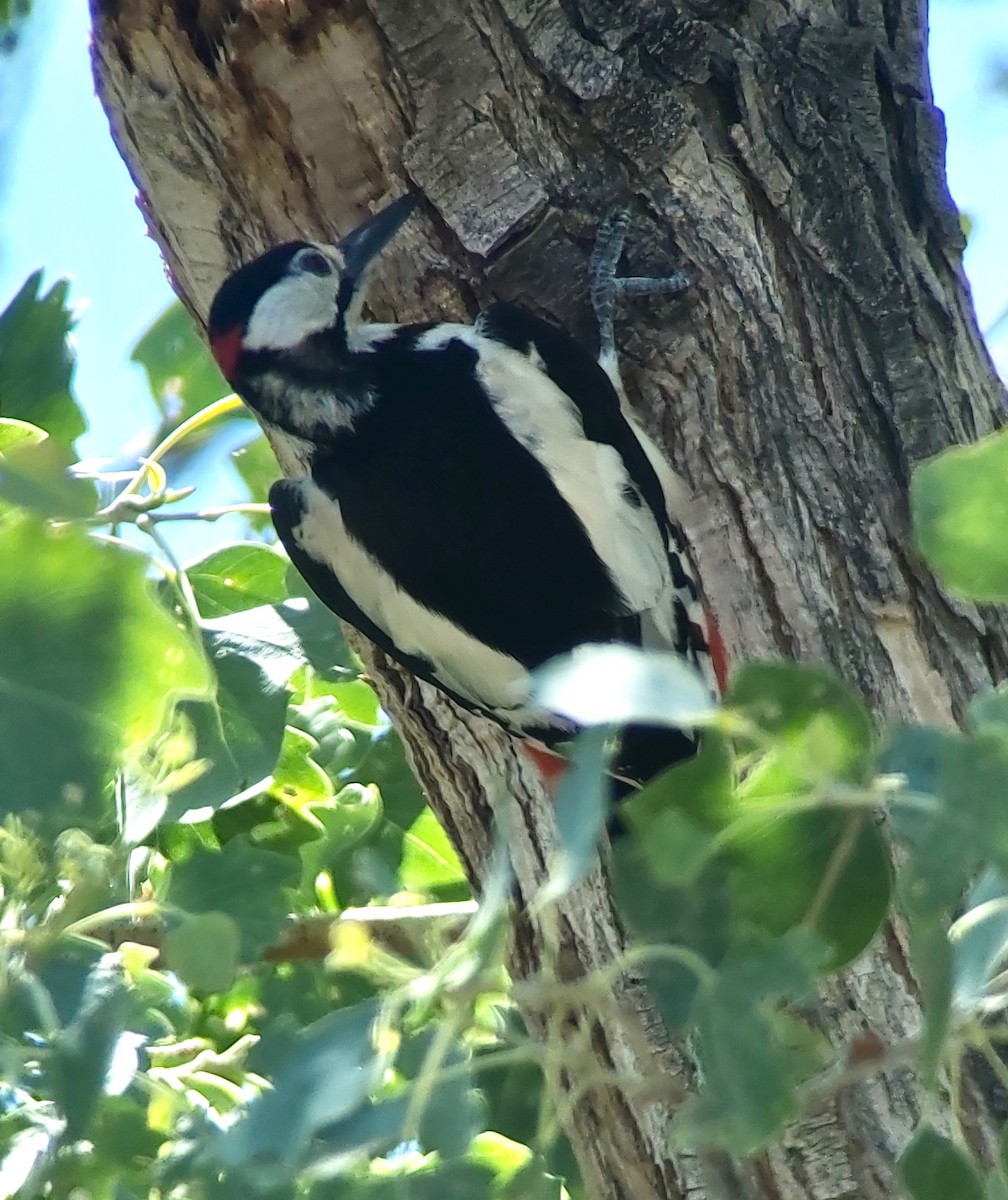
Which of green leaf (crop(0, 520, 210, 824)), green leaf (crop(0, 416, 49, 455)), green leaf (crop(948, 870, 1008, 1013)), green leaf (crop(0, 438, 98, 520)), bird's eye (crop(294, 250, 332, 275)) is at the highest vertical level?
bird's eye (crop(294, 250, 332, 275))

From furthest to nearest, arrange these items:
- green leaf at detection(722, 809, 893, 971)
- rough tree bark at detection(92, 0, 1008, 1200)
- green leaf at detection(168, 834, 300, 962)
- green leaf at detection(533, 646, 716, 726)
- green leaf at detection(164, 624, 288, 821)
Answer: rough tree bark at detection(92, 0, 1008, 1200) < green leaf at detection(164, 624, 288, 821) < green leaf at detection(168, 834, 300, 962) < green leaf at detection(722, 809, 893, 971) < green leaf at detection(533, 646, 716, 726)

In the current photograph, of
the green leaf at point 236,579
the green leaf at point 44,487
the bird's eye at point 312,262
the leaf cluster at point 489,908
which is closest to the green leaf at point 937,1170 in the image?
the leaf cluster at point 489,908

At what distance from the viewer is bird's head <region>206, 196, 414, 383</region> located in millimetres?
1389

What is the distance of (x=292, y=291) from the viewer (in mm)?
1530

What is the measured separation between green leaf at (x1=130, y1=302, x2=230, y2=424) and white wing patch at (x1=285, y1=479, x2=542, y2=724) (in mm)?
265

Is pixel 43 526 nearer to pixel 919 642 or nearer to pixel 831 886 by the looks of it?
pixel 831 886

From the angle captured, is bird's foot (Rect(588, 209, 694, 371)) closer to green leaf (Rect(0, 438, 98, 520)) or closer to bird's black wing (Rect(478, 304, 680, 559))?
bird's black wing (Rect(478, 304, 680, 559))

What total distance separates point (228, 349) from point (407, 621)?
420mm

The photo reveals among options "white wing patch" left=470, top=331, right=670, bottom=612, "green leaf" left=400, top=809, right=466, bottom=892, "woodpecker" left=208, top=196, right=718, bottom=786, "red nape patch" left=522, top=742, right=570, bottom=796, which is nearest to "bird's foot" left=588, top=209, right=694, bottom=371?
"woodpecker" left=208, top=196, right=718, bottom=786

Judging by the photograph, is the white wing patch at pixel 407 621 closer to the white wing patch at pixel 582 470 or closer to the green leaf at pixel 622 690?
the white wing patch at pixel 582 470

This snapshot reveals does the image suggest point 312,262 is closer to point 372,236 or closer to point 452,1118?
point 372,236

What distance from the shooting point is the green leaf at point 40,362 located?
1497 millimetres

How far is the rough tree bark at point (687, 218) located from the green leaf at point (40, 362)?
0.22 meters

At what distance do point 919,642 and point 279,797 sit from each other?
0.66 metres
